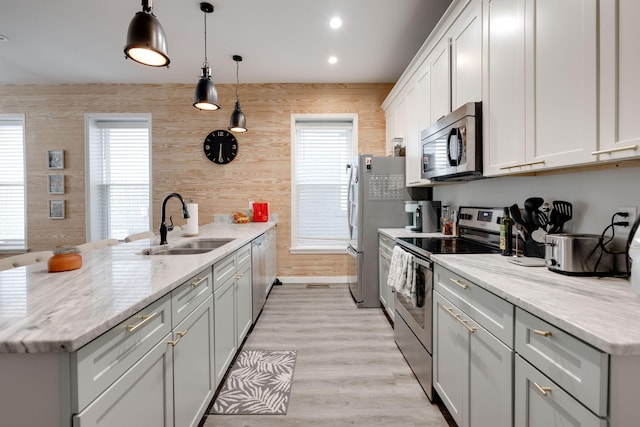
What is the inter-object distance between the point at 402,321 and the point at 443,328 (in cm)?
75

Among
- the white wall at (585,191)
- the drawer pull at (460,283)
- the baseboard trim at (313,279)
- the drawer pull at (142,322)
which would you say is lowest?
the baseboard trim at (313,279)

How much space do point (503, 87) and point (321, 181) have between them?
10.2 feet

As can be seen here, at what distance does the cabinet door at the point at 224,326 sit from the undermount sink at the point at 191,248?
36cm

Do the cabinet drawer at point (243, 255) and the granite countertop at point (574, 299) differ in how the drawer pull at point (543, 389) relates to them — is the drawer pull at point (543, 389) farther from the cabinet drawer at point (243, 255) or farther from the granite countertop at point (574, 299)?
the cabinet drawer at point (243, 255)

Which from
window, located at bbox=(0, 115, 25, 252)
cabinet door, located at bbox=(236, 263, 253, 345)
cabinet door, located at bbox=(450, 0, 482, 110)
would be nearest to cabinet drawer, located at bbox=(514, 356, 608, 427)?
cabinet door, located at bbox=(450, 0, 482, 110)

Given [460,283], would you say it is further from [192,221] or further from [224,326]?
[192,221]

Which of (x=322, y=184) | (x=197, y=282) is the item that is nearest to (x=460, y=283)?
(x=197, y=282)

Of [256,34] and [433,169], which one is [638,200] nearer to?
[433,169]

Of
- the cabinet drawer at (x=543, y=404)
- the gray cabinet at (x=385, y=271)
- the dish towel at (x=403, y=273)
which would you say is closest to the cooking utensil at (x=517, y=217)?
the dish towel at (x=403, y=273)

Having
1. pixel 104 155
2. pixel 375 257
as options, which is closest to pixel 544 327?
pixel 375 257

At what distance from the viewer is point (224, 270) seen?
195 cm

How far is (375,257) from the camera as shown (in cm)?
349

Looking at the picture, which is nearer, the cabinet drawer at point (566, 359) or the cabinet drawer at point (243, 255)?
the cabinet drawer at point (566, 359)

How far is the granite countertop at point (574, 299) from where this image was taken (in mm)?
741
